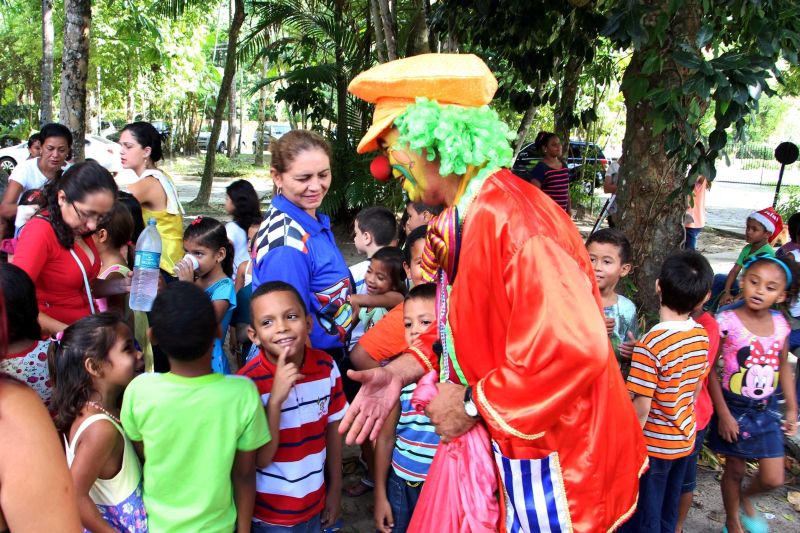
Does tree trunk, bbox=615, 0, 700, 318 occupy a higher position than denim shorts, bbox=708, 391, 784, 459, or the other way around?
tree trunk, bbox=615, 0, 700, 318

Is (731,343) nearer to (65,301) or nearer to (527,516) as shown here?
(527,516)

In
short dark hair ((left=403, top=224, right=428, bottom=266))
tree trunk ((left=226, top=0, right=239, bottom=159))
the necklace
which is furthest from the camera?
tree trunk ((left=226, top=0, right=239, bottom=159))

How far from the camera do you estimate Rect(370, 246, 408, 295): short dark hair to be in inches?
153

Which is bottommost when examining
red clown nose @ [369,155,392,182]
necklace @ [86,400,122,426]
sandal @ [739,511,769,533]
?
sandal @ [739,511,769,533]

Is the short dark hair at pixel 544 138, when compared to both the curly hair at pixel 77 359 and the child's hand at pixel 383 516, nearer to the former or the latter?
the child's hand at pixel 383 516

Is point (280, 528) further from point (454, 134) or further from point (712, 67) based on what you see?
point (712, 67)

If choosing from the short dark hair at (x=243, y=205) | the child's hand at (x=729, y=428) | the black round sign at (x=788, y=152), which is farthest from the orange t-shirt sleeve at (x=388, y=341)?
→ the black round sign at (x=788, y=152)

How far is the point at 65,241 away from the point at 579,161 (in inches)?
711

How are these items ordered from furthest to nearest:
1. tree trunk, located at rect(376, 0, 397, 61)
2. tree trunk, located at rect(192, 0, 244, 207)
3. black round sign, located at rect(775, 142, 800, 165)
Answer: tree trunk, located at rect(192, 0, 244, 207), black round sign, located at rect(775, 142, 800, 165), tree trunk, located at rect(376, 0, 397, 61)

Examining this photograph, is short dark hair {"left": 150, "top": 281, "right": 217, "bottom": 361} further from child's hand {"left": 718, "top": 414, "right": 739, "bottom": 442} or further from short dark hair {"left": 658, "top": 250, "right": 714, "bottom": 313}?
child's hand {"left": 718, "top": 414, "right": 739, "bottom": 442}

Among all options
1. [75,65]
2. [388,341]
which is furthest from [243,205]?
[75,65]

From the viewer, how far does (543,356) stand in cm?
154

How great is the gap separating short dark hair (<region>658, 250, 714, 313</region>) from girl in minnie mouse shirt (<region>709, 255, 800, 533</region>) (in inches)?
22.0

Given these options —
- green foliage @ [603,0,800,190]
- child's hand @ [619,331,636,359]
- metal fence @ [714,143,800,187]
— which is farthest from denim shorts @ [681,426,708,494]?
metal fence @ [714,143,800,187]
